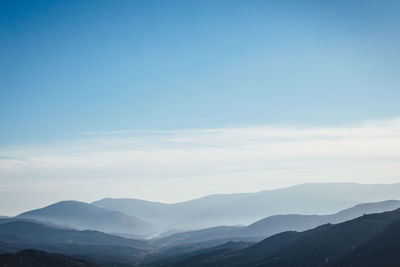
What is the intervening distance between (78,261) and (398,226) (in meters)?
68.4

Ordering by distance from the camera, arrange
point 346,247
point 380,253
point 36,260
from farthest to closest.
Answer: point 36,260 → point 346,247 → point 380,253

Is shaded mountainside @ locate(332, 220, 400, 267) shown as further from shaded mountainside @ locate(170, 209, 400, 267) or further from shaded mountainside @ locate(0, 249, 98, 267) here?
shaded mountainside @ locate(0, 249, 98, 267)

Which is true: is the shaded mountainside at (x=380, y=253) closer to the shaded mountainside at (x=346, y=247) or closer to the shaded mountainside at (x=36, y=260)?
A: the shaded mountainside at (x=346, y=247)

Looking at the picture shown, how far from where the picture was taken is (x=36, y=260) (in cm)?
8938

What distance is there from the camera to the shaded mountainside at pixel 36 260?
8394 centimetres

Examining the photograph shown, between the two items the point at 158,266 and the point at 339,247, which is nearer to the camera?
the point at 339,247

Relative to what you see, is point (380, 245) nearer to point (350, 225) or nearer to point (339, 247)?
point (339, 247)

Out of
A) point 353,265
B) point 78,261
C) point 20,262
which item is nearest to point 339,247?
point 353,265

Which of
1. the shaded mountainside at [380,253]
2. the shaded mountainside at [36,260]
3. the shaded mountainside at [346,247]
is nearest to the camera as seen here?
the shaded mountainside at [380,253]

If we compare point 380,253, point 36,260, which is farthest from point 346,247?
point 36,260

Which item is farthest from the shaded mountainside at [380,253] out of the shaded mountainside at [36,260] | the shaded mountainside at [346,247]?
the shaded mountainside at [36,260]

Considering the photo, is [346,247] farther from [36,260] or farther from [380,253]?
[36,260]

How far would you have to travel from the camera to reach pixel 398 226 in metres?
75.0

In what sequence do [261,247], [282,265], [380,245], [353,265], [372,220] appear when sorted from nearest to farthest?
[353,265] → [380,245] → [282,265] → [372,220] → [261,247]
